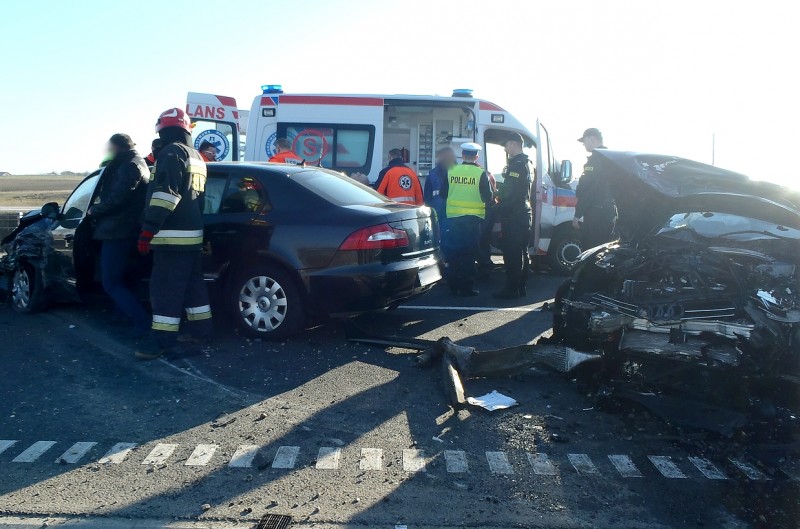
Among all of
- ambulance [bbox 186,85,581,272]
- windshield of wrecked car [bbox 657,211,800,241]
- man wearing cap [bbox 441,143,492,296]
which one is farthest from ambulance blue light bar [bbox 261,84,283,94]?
windshield of wrecked car [bbox 657,211,800,241]

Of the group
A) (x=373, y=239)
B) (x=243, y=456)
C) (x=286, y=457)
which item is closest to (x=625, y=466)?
(x=286, y=457)

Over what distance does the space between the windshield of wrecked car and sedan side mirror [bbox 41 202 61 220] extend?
6.06 m

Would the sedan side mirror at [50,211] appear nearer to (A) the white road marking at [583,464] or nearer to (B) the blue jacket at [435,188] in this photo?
(B) the blue jacket at [435,188]

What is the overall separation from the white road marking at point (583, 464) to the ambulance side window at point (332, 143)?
7.70m

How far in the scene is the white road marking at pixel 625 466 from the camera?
4125 mm

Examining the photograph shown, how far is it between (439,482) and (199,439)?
1.59m

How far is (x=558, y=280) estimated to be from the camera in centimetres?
1073

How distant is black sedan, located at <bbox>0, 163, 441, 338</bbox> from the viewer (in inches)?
251

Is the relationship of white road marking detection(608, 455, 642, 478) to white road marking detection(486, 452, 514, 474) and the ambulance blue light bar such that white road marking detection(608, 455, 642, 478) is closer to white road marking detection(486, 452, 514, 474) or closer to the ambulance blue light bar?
white road marking detection(486, 452, 514, 474)

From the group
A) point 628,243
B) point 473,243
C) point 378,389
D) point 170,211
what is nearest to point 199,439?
point 378,389

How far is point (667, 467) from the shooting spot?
13.8 feet

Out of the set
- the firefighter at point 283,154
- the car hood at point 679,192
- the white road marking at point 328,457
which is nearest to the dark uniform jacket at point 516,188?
the firefighter at point 283,154

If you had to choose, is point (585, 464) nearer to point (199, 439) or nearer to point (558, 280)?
point (199, 439)

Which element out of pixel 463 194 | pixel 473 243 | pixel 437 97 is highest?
pixel 437 97
